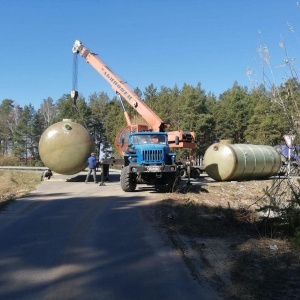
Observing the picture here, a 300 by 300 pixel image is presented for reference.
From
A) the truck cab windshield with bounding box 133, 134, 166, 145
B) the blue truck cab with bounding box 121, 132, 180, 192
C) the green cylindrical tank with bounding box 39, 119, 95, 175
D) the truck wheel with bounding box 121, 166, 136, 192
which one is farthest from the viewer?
the green cylindrical tank with bounding box 39, 119, 95, 175

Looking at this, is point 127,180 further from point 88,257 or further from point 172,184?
point 88,257

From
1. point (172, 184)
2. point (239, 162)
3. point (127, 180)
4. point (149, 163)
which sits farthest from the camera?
point (239, 162)

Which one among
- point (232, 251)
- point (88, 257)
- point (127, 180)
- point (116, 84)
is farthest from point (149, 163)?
point (116, 84)

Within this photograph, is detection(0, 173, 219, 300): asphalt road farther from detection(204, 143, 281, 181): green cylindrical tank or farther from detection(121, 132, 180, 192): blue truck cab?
detection(204, 143, 281, 181): green cylindrical tank

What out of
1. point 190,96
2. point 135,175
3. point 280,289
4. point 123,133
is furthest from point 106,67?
point 190,96

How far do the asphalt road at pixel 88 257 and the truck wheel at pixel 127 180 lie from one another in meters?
3.99

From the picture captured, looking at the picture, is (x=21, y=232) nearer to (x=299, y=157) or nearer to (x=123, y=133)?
(x=299, y=157)

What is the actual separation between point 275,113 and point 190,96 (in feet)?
176

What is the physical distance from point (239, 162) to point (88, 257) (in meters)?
Answer: 16.9

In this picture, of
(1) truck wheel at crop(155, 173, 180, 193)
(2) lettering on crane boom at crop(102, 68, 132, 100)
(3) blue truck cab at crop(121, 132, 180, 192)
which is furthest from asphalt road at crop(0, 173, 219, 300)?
(2) lettering on crane boom at crop(102, 68, 132, 100)

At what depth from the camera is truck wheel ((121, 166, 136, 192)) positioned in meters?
15.7

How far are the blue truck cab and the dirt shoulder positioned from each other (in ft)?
10.7

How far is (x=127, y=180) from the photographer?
15.8 metres

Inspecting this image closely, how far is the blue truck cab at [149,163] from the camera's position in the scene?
1553 centimetres
